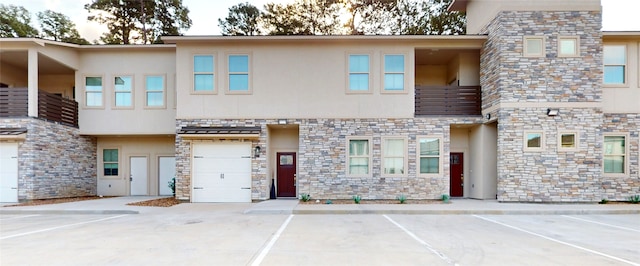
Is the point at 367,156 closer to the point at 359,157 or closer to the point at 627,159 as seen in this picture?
the point at 359,157

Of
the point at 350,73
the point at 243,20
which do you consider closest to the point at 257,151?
the point at 350,73

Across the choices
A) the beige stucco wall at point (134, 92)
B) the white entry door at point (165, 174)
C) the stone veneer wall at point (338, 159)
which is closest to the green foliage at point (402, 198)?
the stone veneer wall at point (338, 159)

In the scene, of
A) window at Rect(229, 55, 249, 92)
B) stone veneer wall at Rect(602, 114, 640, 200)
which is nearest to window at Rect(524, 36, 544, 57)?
stone veneer wall at Rect(602, 114, 640, 200)

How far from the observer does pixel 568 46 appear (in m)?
11.5

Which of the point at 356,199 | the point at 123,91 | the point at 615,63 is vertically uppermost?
the point at 615,63

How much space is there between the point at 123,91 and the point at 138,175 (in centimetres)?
393

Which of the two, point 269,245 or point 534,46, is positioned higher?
point 534,46

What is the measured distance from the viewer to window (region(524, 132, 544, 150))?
1147 centimetres

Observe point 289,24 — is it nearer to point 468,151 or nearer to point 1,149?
point 468,151

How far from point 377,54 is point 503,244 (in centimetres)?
829

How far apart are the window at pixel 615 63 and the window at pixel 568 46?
1.85 metres

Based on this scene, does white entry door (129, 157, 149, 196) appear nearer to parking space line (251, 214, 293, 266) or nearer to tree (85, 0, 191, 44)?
parking space line (251, 214, 293, 266)

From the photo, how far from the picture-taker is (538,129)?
11461mm

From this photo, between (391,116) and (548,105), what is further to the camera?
(391,116)
